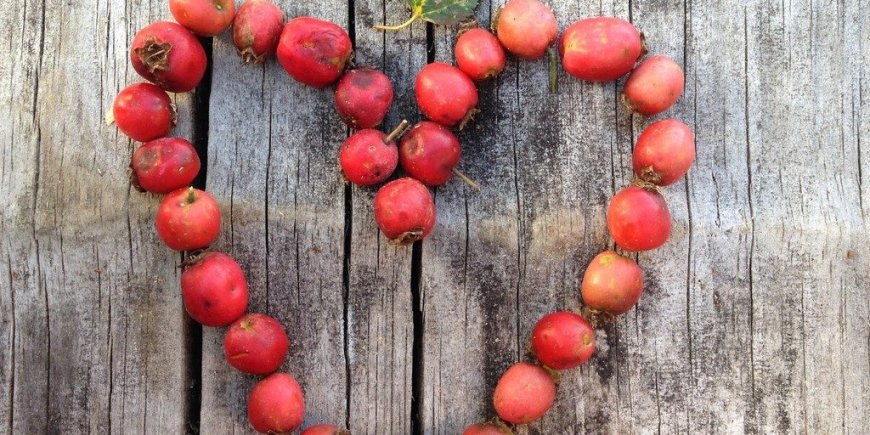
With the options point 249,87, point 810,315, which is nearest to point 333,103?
point 249,87

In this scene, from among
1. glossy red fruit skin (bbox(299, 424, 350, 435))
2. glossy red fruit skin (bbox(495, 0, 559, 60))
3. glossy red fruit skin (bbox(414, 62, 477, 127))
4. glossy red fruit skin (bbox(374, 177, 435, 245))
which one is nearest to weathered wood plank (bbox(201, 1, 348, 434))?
glossy red fruit skin (bbox(299, 424, 350, 435))

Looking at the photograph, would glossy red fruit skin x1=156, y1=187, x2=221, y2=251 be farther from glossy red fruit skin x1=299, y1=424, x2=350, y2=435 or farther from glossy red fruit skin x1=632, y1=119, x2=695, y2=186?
glossy red fruit skin x1=632, y1=119, x2=695, y2=186

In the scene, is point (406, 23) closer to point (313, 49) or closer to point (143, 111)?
point (313, 49)

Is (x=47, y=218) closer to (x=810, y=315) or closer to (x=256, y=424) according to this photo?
(x=256, y=424)

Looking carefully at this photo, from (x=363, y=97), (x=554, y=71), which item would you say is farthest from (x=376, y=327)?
(x=554, y=71)

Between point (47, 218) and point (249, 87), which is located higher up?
point (249, 87)

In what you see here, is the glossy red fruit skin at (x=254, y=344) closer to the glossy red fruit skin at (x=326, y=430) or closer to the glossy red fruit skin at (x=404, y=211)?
the glossy red fruit skin at (x=326, y=430)

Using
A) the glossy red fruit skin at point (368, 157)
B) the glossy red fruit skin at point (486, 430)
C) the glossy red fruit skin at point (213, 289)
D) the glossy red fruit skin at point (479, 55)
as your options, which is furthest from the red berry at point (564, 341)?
the glossy red fruit skin at point (213, 289)
